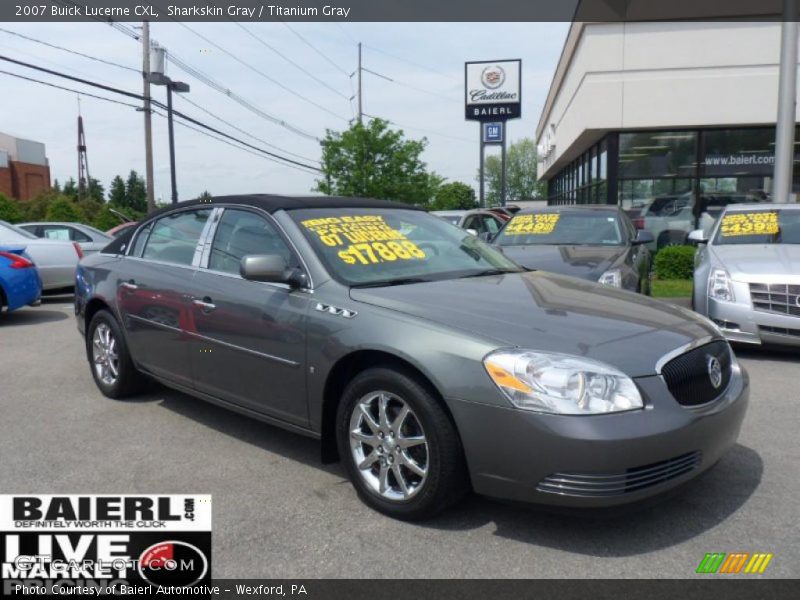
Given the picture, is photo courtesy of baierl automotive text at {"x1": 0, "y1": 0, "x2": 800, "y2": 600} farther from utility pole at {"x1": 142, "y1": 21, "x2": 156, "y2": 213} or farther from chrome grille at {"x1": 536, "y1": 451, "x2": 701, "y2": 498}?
utility pole at {"x1": 142, "y1": 21, "x2": 156, "y2": 213}

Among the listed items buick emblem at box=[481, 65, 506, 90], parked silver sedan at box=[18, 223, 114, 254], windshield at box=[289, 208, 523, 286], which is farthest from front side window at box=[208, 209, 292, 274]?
buick emblem at box=[481, 65, 506, 90]

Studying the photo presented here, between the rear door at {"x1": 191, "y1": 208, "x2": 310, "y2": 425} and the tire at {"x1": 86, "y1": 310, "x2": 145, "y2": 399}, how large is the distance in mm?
1125

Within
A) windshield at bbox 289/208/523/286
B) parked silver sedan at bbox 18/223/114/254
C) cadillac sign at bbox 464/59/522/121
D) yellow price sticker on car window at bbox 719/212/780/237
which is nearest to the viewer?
windshield at bbox 289/208/523/286

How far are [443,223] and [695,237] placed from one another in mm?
4610

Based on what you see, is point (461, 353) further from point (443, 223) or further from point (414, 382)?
point (443, 223)

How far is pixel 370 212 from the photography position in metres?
4.76

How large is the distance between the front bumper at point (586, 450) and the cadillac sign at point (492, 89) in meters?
34.2

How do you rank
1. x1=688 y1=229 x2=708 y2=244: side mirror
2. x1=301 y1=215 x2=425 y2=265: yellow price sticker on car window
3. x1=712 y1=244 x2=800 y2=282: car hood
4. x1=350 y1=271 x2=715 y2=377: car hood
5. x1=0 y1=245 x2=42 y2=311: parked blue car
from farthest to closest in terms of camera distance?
x1=0 y1=245 x2=42 y2=311: parked blue car, x1=688 y1=229 x2=708 y2=244: side mirror, x1=712 y1=244 x2=800 y2=282: car hood, x1=301 y1=215 x2=425 y2=265: yellow price sticker on car window, x1=350 y1=271 x2=715 y2=377: car hood

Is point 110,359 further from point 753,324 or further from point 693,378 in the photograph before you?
point 753,324

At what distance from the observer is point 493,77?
1421 inches

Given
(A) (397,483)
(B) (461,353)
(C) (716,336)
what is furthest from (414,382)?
(C) (716,336)

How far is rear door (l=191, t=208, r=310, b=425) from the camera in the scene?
3.93m

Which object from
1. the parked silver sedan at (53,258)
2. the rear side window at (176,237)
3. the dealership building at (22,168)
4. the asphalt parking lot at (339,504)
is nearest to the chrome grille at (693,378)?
the asphalt parking lot at (339,504)

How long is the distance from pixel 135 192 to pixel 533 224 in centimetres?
8419
